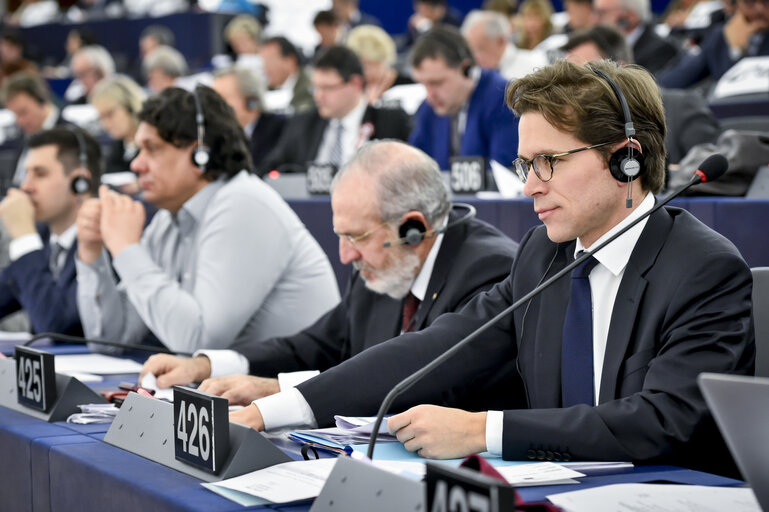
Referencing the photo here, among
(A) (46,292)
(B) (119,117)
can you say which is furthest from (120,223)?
(B) (119,117)

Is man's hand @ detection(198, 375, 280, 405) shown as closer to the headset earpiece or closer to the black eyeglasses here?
the headset earpiece

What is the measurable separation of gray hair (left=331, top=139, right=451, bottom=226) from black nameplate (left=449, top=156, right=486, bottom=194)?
1103mm

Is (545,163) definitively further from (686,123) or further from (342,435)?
(686,123)

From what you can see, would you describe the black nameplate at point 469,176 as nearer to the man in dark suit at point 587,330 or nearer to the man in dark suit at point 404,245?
the man in dark suit at point 404,245

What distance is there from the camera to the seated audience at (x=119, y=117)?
6.43 metres

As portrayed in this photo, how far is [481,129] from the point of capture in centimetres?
468

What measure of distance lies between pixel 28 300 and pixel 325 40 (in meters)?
5.04

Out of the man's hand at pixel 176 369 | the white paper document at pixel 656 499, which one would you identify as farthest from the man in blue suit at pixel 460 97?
the white paper document at pixel 656 499

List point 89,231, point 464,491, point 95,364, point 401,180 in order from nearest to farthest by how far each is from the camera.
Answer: point 464,491 < point 401,180 < point 95,364 < point 89,231

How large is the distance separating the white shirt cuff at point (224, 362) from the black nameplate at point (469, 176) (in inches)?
47.6

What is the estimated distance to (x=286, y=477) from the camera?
141 cm

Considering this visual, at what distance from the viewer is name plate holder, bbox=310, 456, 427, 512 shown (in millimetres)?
1097

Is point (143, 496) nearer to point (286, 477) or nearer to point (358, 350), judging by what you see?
point (286, 477)

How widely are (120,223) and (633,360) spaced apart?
5.37 ft
